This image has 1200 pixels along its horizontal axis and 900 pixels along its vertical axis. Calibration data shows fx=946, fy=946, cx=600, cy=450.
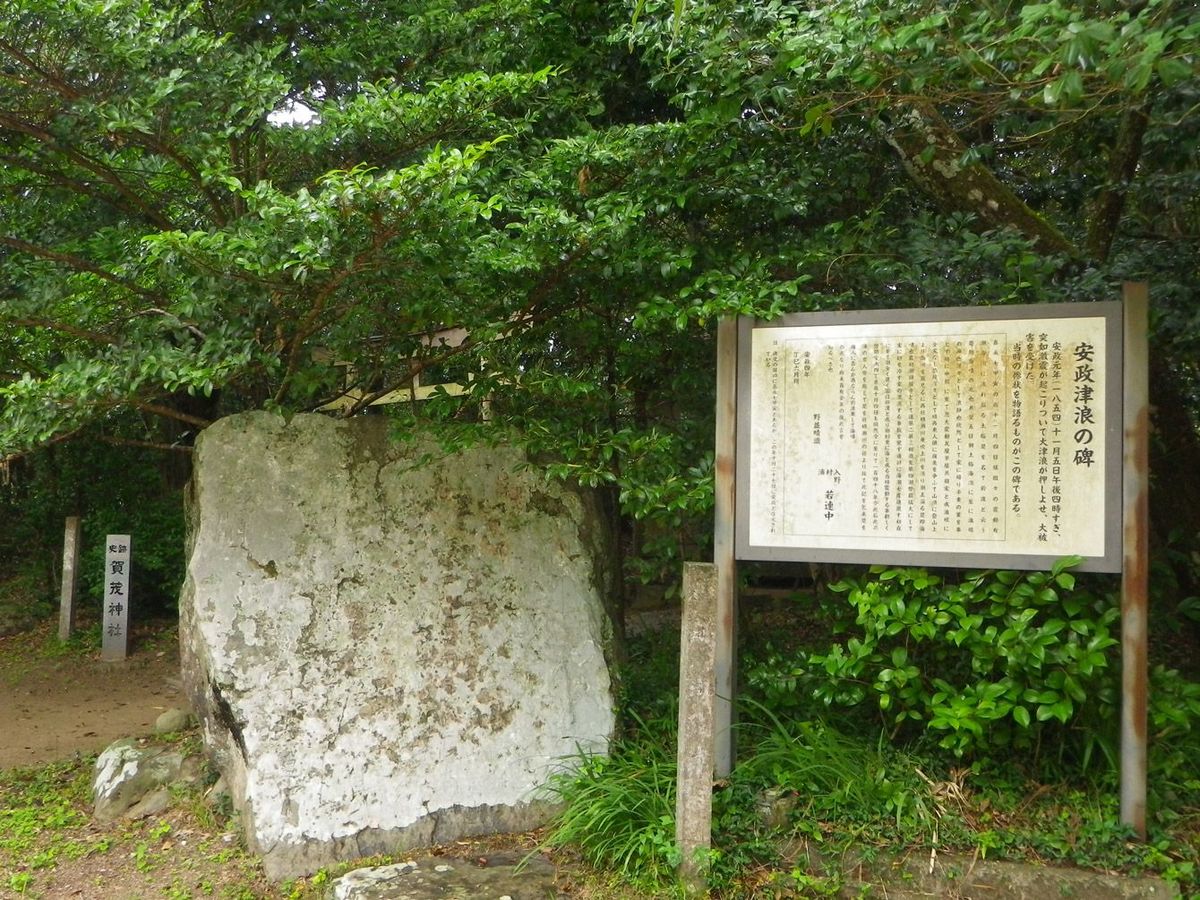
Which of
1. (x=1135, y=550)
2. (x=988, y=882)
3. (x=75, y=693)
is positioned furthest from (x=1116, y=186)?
(x=75, y=693)

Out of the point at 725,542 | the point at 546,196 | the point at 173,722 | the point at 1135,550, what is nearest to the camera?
the point at 1135,550

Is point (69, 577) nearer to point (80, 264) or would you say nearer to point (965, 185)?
point (80, 264)

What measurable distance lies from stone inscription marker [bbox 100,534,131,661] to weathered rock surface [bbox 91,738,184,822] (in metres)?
4.23

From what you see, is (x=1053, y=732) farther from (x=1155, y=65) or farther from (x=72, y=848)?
(x=72, y=848)

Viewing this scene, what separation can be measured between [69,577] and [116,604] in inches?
37.2

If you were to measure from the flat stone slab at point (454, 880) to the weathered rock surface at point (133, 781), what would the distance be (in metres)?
1.74

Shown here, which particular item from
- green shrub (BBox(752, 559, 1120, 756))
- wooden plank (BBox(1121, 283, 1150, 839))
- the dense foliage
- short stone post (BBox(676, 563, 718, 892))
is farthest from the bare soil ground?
wooden plank (BBox(1121, 283, 1150, 839))

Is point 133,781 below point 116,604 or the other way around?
below

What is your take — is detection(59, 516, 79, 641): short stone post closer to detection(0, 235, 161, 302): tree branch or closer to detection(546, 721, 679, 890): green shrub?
detection(0, 235, 161, 302): tree branch

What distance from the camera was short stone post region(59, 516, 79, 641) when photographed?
9914mm

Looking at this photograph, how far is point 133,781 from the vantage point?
5.31 m

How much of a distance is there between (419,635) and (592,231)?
7.25ft

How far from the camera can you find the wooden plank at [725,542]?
4230mm

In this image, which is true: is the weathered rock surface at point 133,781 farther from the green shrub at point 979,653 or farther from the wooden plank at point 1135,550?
the wooden plank at point 1135,550
